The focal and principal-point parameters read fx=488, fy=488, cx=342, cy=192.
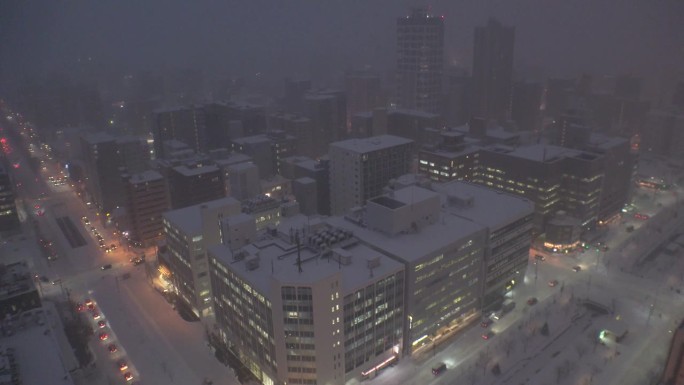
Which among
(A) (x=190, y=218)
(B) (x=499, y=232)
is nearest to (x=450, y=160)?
(B) (x=499, y=232)

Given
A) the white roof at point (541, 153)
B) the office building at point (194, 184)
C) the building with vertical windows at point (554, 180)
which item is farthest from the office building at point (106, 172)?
the white roof at point (541, 153)

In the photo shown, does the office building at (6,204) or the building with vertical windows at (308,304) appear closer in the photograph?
the building with vertical windows at (308,304)

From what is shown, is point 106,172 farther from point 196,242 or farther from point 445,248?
point 445,248

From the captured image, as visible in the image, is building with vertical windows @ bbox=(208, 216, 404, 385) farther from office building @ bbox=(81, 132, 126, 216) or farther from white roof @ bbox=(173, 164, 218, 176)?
office building @ bbox=(81, 132, 126, 216)

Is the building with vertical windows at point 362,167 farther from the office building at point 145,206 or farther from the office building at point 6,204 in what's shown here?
the office building at point 6,204

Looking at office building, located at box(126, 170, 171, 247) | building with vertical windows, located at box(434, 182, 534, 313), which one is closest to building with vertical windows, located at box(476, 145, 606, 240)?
building with vertical windows, located at box(434, 182, 534, 313)
